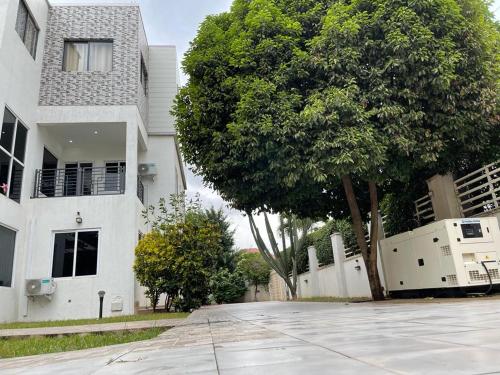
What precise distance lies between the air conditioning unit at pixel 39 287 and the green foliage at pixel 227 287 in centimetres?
1276

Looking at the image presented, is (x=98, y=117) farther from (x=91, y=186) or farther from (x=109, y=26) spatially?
(x=109, y=26)

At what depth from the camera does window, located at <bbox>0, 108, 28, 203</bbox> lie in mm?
8805

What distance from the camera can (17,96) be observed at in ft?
30.4

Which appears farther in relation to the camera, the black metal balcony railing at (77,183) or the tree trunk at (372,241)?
the black metal balcony railing at (77,183)

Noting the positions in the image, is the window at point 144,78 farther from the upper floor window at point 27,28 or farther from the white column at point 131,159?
the upper floor window at point 27,28

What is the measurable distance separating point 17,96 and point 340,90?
7750 millimetres

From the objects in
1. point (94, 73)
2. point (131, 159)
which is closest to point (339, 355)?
point (131, 159)

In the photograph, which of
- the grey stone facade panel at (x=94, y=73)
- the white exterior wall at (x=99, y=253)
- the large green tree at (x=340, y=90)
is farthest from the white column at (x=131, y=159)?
the large green tree at (x=340, y=90)

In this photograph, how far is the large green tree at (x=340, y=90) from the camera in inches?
264

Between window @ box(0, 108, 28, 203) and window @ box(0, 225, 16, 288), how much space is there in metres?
0.92

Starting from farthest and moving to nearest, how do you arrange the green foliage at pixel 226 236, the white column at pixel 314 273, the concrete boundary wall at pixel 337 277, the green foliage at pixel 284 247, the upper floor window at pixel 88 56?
the green foliage at pixel 226 236, the green foliage at pixel 284 247, the white column at pixel 314 273, the concrete boundary wall at pixel 337 277, the upper floor window at pixel 88 56

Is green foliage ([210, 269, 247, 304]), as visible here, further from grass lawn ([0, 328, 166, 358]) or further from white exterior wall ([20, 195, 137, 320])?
grass lawn ([0, 328, 166, 358])

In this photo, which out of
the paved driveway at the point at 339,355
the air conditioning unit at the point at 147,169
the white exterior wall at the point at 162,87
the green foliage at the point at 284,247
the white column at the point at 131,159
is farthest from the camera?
the green foliage at the point at 284,247

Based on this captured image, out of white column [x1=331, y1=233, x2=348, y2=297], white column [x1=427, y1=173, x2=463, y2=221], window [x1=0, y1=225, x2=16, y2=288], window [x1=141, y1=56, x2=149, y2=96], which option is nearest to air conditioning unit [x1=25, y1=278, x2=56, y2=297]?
window [x1=0, y1=225, x2=16, y2=288]
